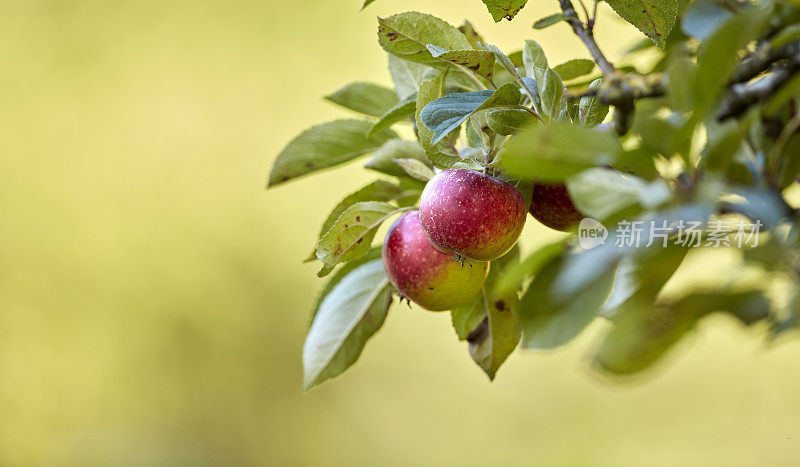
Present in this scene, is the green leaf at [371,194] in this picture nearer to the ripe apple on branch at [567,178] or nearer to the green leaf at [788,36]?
the ripe apple on branch at [567,178]

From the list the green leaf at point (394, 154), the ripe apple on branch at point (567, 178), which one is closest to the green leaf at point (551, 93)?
the ripe apple on branch at point (567, 178)

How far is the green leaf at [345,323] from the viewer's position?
44cm

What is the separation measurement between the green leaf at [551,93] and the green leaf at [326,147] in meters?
0.15

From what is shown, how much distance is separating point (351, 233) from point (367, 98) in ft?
0.43

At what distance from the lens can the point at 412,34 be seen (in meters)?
0.37

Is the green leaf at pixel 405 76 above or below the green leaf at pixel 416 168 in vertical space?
above

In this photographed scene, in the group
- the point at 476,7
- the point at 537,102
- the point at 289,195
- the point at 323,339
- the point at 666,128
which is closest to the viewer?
the point at 666,128

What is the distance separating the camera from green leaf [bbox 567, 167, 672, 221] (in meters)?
0.22

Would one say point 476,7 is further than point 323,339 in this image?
Yes

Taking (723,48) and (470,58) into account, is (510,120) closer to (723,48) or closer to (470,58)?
(470,58)

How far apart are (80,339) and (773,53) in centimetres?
212

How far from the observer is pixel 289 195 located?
2002 millimetres

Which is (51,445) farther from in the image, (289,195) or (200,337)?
(289,195)

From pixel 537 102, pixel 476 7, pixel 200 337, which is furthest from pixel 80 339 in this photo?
pixel 537 102
